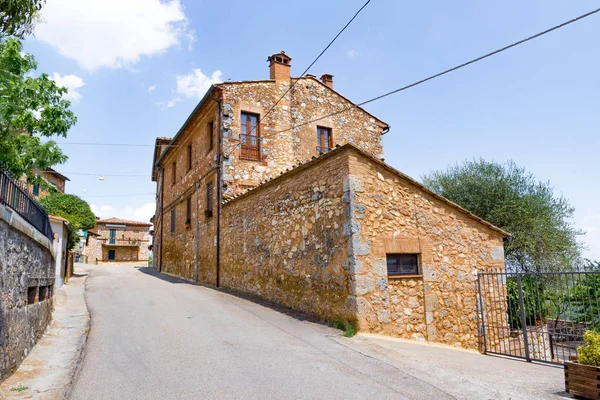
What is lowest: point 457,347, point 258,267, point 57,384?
point 457,347

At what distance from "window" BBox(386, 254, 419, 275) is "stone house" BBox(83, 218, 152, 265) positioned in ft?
144

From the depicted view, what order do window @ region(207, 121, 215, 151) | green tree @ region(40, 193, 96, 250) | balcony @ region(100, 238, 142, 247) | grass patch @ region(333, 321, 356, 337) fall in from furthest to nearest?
balcony @ region(100, 238, 142, 247) < green tree @ region(40, 193, 96, 250) < window @ region(207, 121, 215, 151) < grass patch @ region(333, 321, 356, 337)

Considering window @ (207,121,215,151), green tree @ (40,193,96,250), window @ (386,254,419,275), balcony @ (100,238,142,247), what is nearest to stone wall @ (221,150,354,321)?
window @ (386,254,419,275)

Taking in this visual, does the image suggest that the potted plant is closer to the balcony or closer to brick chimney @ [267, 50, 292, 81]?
brick chimney @ [267, 50, 292, 81]

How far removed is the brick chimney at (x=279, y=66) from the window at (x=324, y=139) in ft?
8.08

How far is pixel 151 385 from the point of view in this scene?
4.59 m

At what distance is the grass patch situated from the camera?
274 inches

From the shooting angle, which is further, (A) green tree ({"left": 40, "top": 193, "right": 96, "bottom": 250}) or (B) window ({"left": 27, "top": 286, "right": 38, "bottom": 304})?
(A) green tree ({"left": 40, "top": 193, "right": 96, "bottom": 250})

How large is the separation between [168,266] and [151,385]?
17825 mm

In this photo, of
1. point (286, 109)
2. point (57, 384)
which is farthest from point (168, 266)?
point (57, 384)

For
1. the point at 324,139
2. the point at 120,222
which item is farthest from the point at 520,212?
the point at 120,222

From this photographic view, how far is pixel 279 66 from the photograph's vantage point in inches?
609

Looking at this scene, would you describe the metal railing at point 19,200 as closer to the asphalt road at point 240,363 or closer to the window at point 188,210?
the asphalt road at point 240,363

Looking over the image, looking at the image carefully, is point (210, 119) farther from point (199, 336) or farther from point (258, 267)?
point (199, 336)
